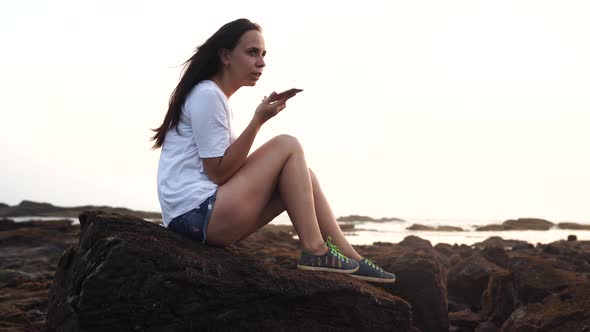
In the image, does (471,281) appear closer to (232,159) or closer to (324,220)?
(324,220)

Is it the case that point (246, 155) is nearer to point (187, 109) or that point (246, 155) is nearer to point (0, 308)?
point (187, 109)

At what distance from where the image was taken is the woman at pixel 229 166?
404 centimetres

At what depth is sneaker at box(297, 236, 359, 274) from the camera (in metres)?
4.34

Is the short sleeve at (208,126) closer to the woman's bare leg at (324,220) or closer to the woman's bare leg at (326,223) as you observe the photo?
the woman's bare leg at (324,220)

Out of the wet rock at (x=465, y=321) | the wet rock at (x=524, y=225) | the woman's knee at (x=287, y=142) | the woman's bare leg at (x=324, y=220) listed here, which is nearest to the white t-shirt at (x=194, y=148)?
the woman's knee at (x=287, y=142)

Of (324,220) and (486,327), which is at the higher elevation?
(324,220)

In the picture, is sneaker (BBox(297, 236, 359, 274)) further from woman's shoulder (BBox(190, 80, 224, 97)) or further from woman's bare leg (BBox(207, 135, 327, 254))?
woman's shoulder (BBox(190, 80, 224, 97))

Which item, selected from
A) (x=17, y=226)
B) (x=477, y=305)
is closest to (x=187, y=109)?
(x=477, y=305)

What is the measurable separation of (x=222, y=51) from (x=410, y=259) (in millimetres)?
3420

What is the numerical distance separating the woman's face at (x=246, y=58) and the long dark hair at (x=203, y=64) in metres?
0.05

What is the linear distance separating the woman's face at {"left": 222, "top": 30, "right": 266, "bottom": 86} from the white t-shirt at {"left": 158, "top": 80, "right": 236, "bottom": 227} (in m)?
0.25

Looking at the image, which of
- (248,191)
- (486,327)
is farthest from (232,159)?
(486,327)

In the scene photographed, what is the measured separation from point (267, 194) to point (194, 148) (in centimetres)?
67

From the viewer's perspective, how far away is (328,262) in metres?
4.37
